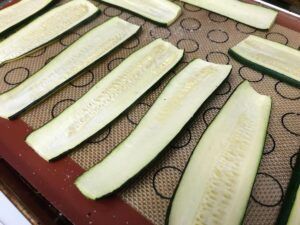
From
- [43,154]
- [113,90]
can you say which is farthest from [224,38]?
[43,154]

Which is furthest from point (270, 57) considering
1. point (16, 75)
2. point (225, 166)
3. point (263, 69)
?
point (16, 75)

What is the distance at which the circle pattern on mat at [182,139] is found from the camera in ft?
4.71

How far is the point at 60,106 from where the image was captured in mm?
1602

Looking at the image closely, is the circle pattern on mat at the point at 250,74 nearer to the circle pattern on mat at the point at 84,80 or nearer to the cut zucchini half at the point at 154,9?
the cut zucchini half at the point at 154,9

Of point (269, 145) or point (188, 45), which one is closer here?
point (269, 145)

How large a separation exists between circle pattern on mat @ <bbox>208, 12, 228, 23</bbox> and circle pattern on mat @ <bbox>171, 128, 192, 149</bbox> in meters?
0.86

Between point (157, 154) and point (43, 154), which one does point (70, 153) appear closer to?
point (43, 154)

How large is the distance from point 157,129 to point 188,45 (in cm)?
65

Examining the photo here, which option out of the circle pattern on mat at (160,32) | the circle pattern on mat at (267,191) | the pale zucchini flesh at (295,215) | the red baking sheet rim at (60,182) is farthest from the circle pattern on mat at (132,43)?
the pale zucchini flesh at (295,215)

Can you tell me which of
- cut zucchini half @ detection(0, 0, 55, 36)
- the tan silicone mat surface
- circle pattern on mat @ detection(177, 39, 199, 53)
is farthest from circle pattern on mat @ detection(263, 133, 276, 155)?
cut zucchini half @ detection(0, 0, 55, 36)

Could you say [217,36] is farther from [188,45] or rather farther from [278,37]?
[278,37]

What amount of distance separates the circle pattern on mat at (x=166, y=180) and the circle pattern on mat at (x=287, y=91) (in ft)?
2.25

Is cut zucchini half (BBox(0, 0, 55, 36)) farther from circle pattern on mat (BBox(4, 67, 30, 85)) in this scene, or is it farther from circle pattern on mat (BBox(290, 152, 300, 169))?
circle pattern on mat (BBox(290, 152, 300, 169))

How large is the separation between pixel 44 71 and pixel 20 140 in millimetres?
408
